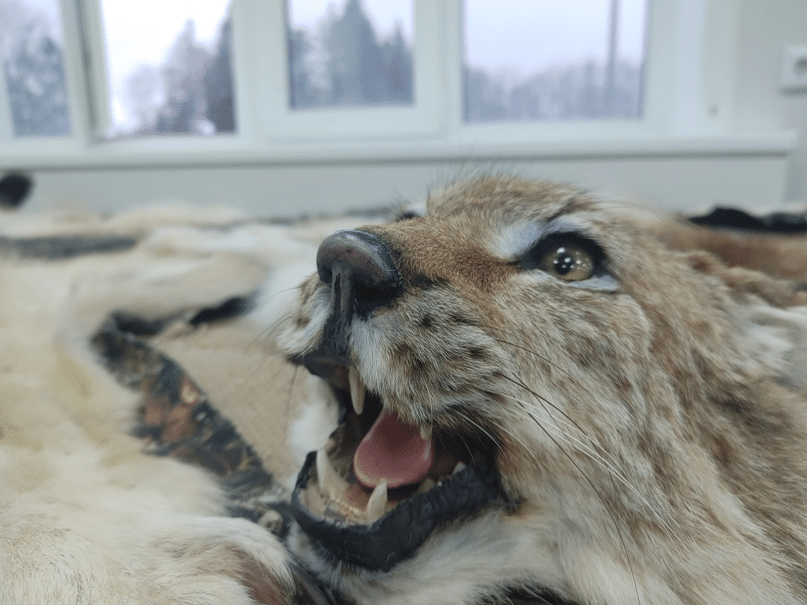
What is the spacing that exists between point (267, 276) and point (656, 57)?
95.6 inches

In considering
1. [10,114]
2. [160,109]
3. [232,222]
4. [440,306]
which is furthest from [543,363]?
Answer: [10,114]

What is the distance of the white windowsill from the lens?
2766 millimetres

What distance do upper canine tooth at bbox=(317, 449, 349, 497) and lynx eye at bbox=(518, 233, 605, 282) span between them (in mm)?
477

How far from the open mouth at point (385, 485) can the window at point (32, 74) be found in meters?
3.23

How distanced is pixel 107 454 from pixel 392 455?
63cm

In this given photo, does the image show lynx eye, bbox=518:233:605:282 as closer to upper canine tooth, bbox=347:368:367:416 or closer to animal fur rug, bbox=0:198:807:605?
upper canine tooth, bbox=347:368:367:416

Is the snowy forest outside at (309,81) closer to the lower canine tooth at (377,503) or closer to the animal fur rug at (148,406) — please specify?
the animal fur rug at (148,406)

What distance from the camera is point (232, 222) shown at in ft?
8.13

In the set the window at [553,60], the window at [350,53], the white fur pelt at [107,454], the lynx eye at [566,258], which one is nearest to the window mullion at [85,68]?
the window at [350,53]

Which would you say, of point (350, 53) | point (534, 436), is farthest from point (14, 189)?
point (534, 436)

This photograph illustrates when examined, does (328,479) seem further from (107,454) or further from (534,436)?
(107,454)

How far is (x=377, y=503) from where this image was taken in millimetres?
908

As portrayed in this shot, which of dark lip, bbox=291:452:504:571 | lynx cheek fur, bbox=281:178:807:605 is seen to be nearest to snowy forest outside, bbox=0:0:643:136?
lynx cheek fur, bbox=281:178:807:605

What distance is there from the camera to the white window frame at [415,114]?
2939mm
